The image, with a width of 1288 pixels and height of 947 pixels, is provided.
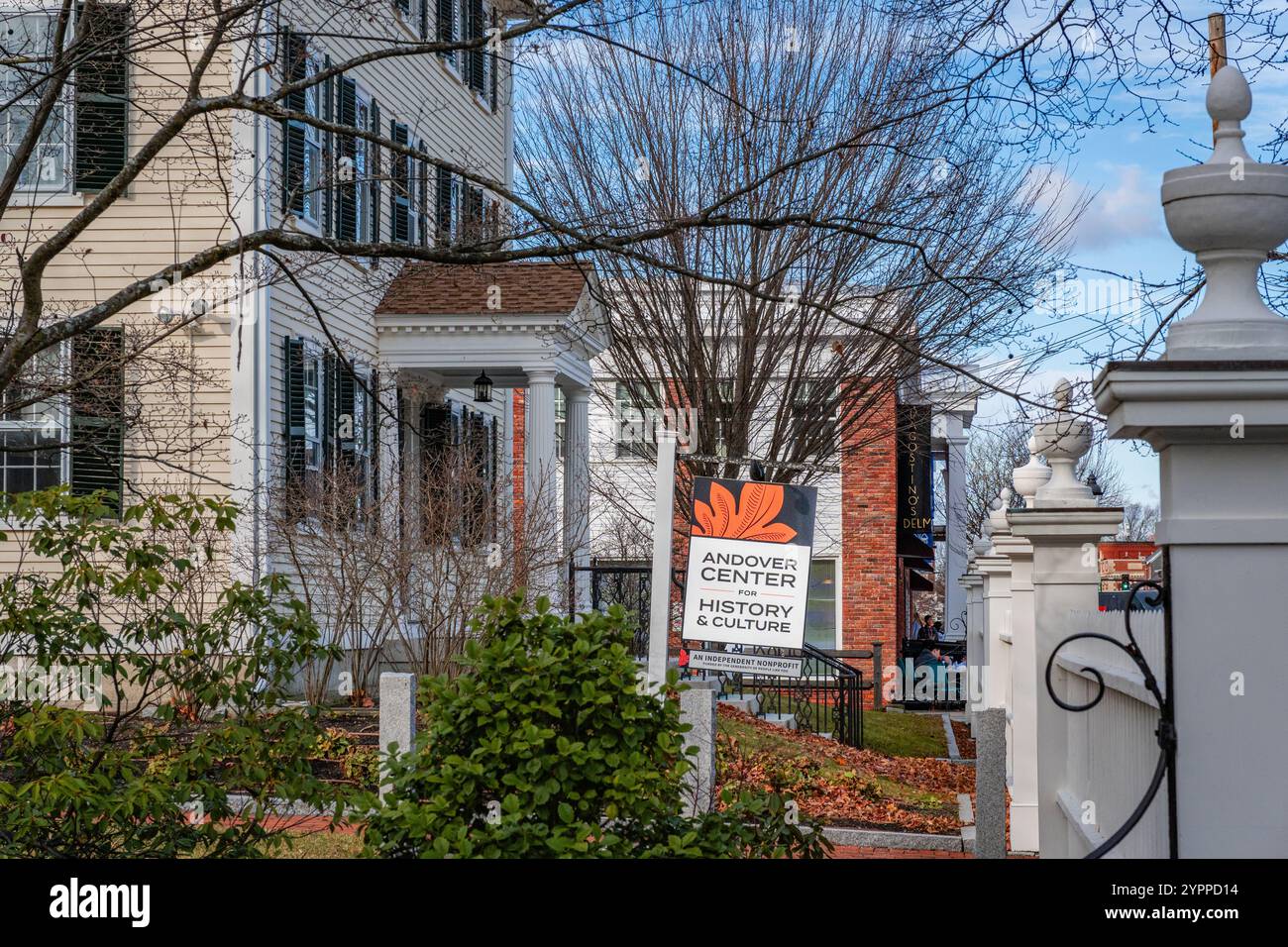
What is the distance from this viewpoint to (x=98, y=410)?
1094 cm

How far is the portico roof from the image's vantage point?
19109 mm

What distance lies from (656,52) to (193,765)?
54.1ft

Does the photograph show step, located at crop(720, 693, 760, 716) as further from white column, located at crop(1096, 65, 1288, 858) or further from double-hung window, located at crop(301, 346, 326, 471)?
white column, located at crop(1096, 65, 1288, 858)

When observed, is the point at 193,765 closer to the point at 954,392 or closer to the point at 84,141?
the point at 84,141

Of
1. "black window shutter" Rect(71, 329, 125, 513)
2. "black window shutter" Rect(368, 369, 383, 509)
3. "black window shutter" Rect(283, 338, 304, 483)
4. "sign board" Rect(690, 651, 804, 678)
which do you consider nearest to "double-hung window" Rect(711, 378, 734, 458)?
"black window shutter" Rect(368, 369, 383, 509)

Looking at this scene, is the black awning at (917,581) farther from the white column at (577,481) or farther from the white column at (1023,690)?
the white column at (1023,690)

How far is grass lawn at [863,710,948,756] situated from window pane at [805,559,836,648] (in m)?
8.03

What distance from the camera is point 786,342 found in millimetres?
20500

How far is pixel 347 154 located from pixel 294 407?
2.99 meters

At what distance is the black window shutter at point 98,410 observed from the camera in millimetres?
9445

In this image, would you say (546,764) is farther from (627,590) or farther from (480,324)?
(627,590)

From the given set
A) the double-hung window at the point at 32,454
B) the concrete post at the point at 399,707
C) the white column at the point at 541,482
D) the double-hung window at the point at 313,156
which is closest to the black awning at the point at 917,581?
the white column at the point at 541,482

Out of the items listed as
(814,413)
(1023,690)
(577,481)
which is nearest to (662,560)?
(1023,690)
